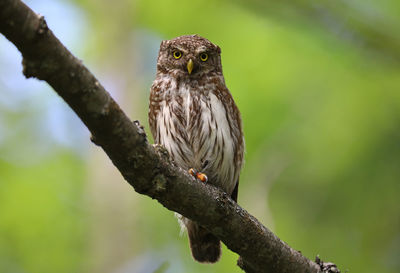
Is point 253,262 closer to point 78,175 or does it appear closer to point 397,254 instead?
point 397,254

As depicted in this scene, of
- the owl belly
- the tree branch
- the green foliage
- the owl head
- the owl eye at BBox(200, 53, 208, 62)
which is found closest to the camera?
the tree branch

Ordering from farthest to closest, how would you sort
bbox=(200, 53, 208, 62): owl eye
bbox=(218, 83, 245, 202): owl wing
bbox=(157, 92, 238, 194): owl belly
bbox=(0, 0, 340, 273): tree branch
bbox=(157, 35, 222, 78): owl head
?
1. bbox=(200, 53, 208, 62): owl eye
2. bbox=(157, 35, 222, 78): owl head
3. bbox=(218, 83, 245, 202): owl wing
4. bbox=(157, 92, 238, 194): owl belly
5. bbox=(0, 0, 340, 273): tree branch

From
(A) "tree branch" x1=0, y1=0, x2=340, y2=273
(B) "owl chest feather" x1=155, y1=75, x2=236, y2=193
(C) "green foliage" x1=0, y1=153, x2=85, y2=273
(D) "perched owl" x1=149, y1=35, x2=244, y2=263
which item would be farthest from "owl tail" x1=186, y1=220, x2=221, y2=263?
(C) "green foliage" x1=0, y1=153, x2=85, y2=273

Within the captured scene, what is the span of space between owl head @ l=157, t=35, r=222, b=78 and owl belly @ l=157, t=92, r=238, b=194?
33cm

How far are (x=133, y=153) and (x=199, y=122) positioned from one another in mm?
1866

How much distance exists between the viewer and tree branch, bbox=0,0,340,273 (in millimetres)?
2307

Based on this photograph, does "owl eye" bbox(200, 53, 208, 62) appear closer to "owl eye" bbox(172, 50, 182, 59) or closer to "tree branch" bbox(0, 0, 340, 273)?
→ "owl eye" bbox(172, 50, 182, 59)

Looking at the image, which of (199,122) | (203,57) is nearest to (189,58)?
(203,57)

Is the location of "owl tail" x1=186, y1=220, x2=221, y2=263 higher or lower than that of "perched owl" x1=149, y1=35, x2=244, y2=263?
lower

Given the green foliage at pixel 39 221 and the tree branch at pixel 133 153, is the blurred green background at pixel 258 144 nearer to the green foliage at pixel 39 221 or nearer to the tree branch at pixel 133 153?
the green foliage at pixel 39 221

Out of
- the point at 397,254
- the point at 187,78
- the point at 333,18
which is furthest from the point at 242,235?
the point at 397,254

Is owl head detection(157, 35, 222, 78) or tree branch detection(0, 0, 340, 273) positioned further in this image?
owl head detection(157, 35, 222, 78)

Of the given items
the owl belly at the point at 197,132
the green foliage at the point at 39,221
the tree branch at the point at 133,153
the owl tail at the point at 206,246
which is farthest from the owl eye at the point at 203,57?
the green foliage at the point at 39,221

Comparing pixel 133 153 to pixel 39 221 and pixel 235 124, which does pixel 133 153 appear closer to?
pixel 235 124
